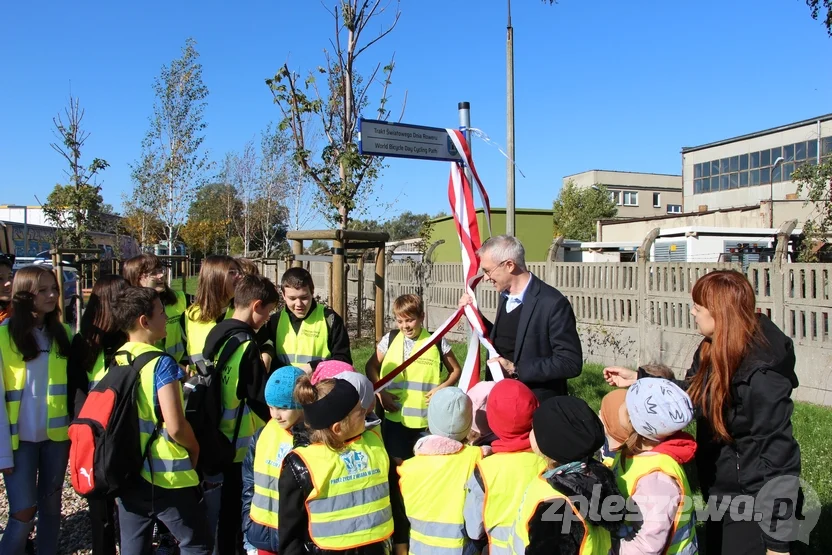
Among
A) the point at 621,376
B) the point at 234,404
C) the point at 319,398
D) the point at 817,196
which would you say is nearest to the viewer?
the point at 319,398

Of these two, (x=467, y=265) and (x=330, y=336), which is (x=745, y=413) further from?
Result: (x=330, y=336)

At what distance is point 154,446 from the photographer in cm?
278

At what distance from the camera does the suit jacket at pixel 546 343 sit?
330 cm

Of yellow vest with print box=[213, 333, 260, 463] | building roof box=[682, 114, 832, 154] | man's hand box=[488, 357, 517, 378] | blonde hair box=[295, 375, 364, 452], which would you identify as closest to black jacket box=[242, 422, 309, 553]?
blonde hair box=[295, 375, 364, 452]

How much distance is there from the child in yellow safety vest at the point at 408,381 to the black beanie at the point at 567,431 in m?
1.83

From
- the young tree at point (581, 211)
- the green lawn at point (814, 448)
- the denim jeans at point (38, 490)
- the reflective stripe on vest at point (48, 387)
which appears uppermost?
the young tree at point (581, 211)

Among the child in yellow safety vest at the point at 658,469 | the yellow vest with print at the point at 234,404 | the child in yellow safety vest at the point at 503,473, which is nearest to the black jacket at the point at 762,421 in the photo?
the child in yellow safety vest at the point at 658,469

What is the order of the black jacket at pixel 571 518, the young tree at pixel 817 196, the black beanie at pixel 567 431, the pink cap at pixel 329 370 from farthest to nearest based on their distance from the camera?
the young tree at pixel 817 196, the pink cap at pixel 329 370, the black beanie at pixel 567 431, the black jacket at pixel 571 518

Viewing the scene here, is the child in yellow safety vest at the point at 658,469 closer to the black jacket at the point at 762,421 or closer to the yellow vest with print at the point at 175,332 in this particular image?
the black jacket at the point at 762,421

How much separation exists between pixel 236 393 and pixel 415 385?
129 centimetres

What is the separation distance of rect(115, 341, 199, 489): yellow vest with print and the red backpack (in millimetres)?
28

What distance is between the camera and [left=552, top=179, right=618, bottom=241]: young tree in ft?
141

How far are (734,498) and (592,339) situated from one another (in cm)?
689

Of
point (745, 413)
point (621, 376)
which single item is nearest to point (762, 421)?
point (745, 413)
